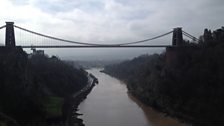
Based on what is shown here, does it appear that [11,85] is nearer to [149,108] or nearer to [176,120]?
A: [176,120]

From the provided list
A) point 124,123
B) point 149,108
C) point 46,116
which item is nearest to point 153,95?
point 149,108

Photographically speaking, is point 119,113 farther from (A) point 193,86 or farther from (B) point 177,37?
(B) point 177,37

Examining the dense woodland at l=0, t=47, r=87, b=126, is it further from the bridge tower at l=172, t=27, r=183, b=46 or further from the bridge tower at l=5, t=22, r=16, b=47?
the bridge tower at l=172, t=27, r=183, b=46

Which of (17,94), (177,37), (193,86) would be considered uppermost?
(177,37)

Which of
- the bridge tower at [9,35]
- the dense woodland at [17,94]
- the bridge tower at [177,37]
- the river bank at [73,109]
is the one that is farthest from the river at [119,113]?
the bridge tower at [9,35]

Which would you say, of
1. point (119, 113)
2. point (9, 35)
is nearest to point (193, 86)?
point (119, 113)

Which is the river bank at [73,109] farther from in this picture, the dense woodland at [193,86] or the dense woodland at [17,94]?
Answer: the dense woodland at [193,86]

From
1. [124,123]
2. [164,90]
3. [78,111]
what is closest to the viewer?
[124,123]
